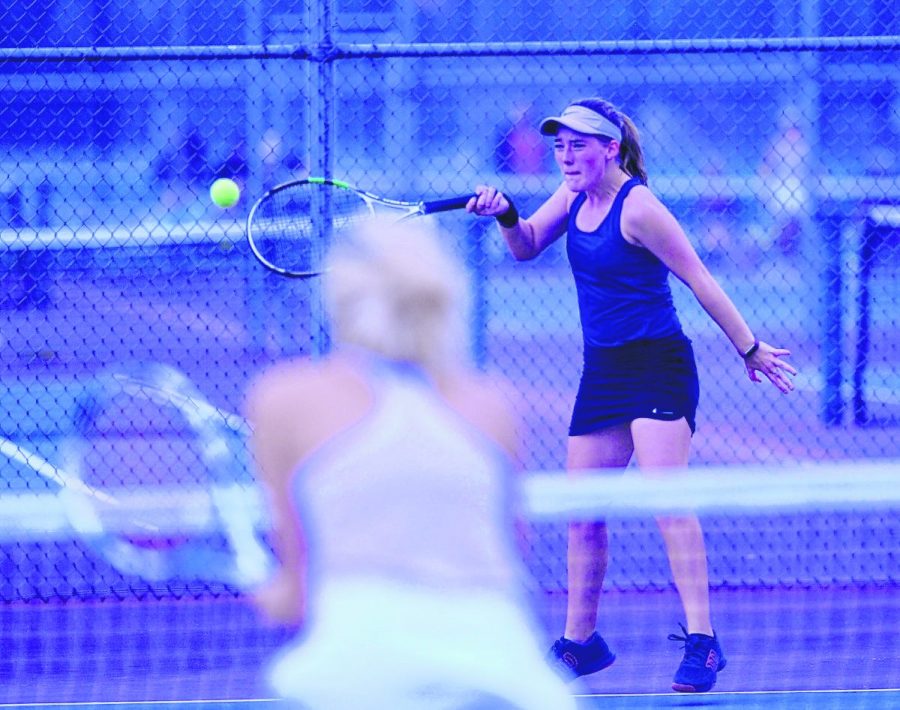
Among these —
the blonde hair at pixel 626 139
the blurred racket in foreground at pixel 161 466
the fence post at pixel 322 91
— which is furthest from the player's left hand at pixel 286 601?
the fence post at pixel 322 91

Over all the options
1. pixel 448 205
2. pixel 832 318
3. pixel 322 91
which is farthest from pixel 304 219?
pixel 832 318

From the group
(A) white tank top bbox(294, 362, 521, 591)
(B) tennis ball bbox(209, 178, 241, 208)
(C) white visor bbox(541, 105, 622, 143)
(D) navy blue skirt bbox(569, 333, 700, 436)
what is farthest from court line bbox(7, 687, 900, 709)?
(B) tennis ball bbox(209, 178, 241, 208)

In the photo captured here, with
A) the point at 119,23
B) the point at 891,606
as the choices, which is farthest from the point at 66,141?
the point at 891,606

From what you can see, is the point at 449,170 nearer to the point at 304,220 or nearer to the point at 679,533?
the point at 304,220

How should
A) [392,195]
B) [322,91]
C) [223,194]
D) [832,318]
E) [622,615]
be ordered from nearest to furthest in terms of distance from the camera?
1. [322,91]
2. [622,615]
3. [223,194]
4. [832,318]
5. [392,195]

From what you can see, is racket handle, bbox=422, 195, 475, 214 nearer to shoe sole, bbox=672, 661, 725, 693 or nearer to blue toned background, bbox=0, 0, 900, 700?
blue toned background, bbox=0, 0, 900, 700

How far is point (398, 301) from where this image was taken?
203 cm

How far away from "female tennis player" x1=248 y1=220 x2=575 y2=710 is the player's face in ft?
5.83

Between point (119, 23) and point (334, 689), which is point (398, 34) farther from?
point (334, 689)

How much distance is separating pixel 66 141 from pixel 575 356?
4.18 meters

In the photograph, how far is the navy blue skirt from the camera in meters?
3.82

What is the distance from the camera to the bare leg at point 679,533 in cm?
377

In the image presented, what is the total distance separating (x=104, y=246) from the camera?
6.39 metres

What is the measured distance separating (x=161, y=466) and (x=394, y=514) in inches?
181
